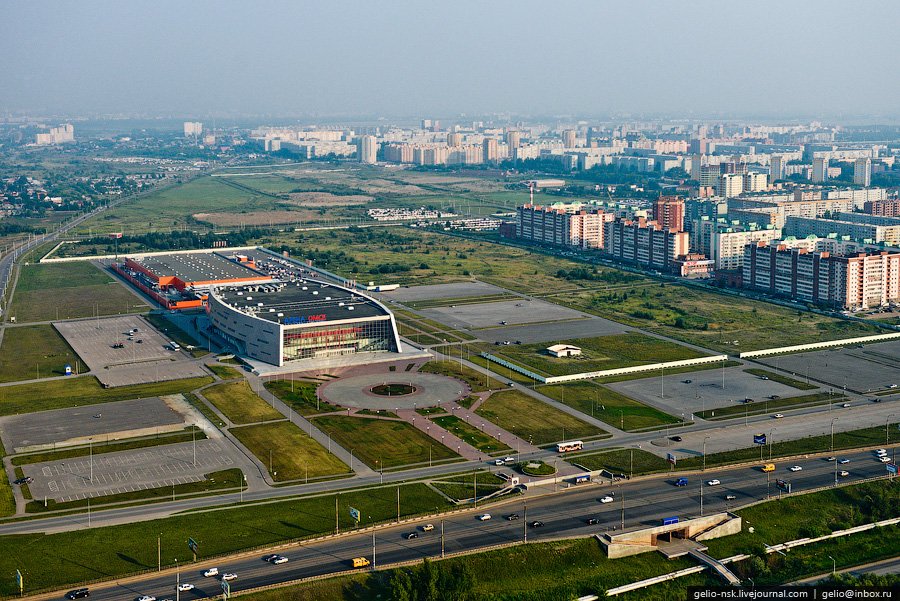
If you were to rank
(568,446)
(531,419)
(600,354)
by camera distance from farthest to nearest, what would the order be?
(600,354) → (531,419) → (568,446)

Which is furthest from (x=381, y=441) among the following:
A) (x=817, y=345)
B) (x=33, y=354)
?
(x=817, y=345)

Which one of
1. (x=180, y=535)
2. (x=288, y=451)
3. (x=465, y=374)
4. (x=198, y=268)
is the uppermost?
(x=198, y=268)

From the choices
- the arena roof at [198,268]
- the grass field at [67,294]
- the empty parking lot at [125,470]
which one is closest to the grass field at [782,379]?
the empty parking lot at [125,470]

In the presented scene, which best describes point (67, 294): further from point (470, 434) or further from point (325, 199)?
point (325, 199)

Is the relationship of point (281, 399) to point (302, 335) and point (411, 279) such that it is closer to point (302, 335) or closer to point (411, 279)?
point (302, 335)

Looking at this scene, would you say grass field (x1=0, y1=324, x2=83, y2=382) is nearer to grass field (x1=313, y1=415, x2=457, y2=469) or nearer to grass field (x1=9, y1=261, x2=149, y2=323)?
grass field (x1=9, y1=261, x2=149, y2=323)

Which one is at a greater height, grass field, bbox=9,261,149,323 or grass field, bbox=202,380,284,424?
grass field, bbox=9,261,149,323

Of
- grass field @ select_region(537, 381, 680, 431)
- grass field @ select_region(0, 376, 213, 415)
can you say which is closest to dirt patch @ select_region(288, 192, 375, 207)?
grass field @ select_region(0, 376, 213, 415)

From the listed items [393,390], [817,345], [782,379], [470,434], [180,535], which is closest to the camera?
[180,535]
